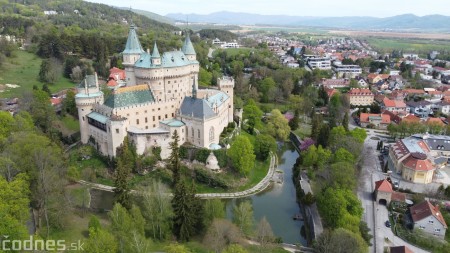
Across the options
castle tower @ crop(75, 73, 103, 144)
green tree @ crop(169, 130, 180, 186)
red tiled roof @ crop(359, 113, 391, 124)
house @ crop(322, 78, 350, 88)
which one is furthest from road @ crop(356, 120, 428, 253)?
house @ crop(322, 78, 350, 88)

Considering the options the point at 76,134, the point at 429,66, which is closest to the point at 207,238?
the point at 76,134

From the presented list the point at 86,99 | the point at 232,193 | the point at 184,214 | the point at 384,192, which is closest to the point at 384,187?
the point at 384,192

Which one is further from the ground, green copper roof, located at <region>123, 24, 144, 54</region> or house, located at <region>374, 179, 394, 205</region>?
green copper roof, located at <region>123, 24, 144, 54</region>

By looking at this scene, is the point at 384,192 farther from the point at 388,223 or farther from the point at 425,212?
the point at 425,212

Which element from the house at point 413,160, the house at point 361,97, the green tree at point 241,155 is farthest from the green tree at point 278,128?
the house at point 361,97

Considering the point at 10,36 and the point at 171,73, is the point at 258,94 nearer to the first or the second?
the point at 171,73

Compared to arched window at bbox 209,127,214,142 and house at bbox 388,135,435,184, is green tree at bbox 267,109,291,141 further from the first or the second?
house at bbox 388,135,435,184
